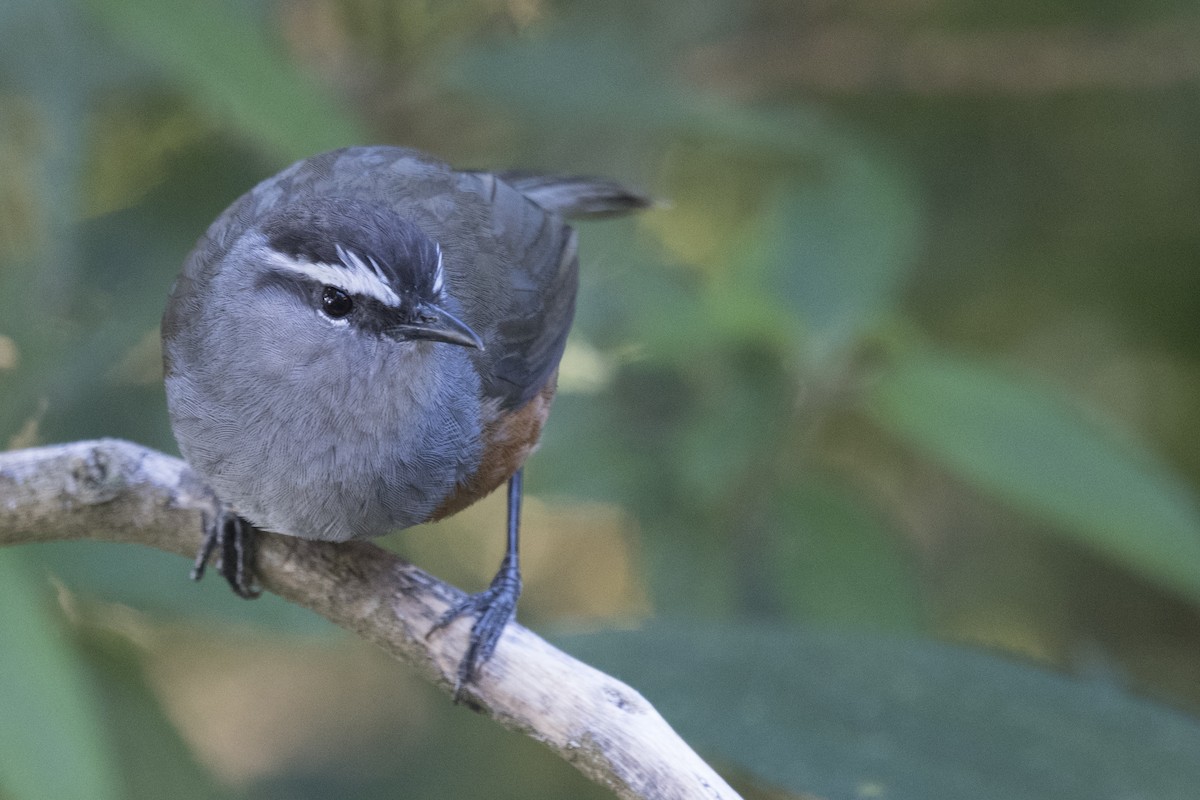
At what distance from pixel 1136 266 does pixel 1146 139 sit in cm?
61

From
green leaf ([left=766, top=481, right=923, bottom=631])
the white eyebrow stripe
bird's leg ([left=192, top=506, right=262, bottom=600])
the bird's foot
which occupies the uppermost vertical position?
green leaf ([left=766, top=481, right=923, bottom=631])

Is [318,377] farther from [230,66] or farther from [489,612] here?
[230,66]

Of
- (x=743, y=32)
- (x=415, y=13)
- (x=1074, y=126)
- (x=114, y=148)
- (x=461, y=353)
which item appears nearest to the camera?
(x=461, y=353)

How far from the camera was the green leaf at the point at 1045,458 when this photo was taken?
12.0ft

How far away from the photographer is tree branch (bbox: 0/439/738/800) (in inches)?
92.6

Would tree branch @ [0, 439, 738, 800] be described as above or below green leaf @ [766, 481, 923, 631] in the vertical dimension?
below

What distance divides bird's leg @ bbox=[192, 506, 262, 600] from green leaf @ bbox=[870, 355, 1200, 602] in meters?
1.94

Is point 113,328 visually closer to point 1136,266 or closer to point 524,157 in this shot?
point 524,157

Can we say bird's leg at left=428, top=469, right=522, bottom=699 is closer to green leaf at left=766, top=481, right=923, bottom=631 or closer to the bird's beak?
the bird's beak

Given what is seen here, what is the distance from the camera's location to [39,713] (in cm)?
276

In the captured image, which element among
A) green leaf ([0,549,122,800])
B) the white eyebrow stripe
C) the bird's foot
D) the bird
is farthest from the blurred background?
the white eyebrow stripe

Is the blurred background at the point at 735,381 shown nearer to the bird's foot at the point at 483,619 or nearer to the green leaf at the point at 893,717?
the green leaf at the point at 893,717

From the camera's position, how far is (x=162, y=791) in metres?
3.65

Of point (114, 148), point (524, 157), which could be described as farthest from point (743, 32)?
point (114, 148)
